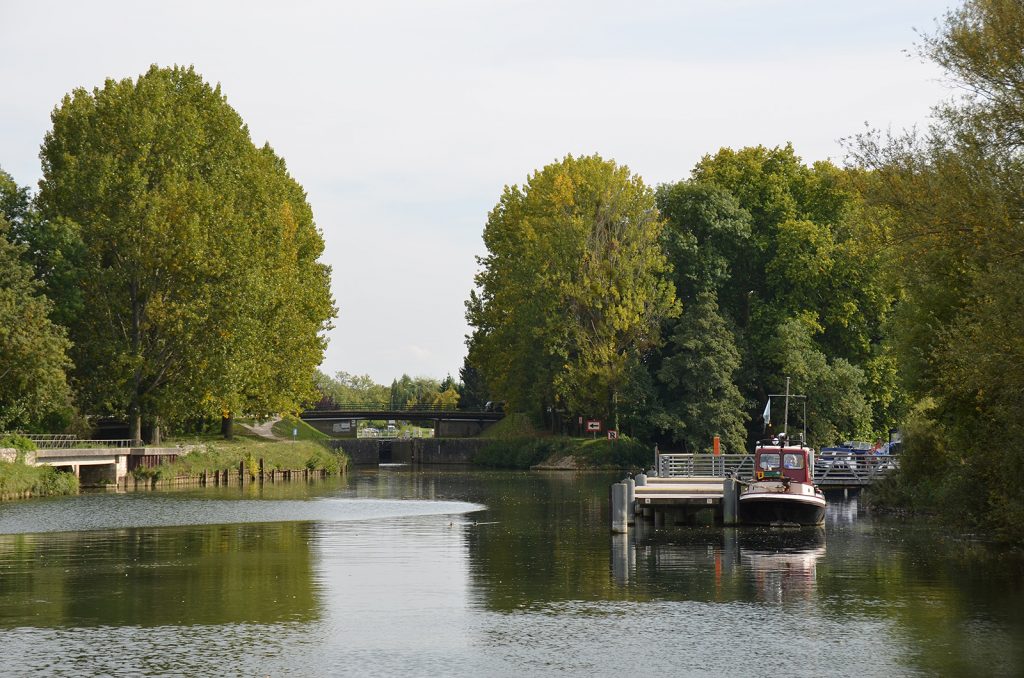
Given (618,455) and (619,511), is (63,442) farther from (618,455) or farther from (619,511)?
(618,455)

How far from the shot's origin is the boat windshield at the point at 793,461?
53.6 m

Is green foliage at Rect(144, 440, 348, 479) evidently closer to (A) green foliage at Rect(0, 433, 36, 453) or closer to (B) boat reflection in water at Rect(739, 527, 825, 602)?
(A) green foliage at Rect(0, 433, 36, 453)

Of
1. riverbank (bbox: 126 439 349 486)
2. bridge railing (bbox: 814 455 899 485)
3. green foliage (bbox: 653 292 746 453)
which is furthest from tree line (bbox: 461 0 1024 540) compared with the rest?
riverbank (bbox: 126 439 349 486)

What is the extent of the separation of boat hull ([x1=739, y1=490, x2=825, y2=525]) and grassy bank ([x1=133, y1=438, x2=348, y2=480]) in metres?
41.1

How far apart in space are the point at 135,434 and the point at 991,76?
58.1 metres

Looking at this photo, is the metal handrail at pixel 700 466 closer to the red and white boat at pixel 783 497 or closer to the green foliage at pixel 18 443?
the red and white boat at pixel 783 497

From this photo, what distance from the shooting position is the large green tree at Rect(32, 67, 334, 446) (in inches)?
3034

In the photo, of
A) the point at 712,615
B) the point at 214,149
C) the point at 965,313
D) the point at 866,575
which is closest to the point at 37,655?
the point at 712,615

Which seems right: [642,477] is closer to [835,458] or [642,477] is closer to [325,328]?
[835,458]

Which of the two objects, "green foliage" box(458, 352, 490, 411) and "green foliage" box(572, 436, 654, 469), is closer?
"green foliage" box(572, 436, 654, 469)

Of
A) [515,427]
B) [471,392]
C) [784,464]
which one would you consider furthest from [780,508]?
[471,392]

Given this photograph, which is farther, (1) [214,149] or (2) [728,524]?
(1) [214,149]

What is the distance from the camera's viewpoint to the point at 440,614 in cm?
2845

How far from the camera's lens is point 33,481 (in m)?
66.5
